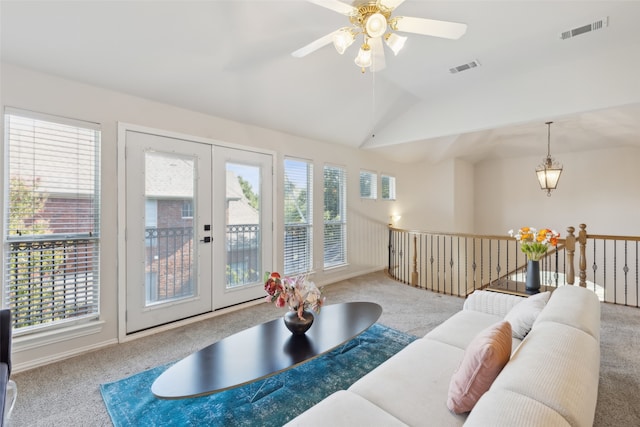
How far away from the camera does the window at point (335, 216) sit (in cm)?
512

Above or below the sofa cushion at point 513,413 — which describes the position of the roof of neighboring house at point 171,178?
above

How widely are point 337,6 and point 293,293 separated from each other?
197cm

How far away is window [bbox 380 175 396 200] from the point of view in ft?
20.6

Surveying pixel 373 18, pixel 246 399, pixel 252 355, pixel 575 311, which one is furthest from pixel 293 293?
pixel 373 18

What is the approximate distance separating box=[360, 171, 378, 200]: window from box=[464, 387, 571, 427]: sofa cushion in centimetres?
485

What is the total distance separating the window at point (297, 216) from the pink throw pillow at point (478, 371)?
340 cm

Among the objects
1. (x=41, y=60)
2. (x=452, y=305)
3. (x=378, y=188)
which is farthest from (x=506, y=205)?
(x=41, y=60)

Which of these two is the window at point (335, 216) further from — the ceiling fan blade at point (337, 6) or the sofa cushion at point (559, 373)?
the sofa cushion at point (559, 373)

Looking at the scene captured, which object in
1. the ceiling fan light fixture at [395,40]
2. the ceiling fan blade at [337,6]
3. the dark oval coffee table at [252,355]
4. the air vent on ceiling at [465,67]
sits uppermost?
the air vent on ceiling at [465,67]

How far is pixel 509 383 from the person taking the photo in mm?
1026

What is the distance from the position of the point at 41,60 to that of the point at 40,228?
144cm

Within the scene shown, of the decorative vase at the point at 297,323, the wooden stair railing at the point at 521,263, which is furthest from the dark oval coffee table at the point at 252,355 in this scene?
the wooden stair railing at the point at 521,263

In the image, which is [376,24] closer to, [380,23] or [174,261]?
[380,23]

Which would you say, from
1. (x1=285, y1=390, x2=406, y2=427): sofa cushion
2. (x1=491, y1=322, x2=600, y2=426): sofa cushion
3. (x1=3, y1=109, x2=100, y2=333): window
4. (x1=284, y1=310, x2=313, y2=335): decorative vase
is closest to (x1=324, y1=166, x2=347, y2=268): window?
(x1=284, y1=310, x2=313, y2=335): decorative vase
